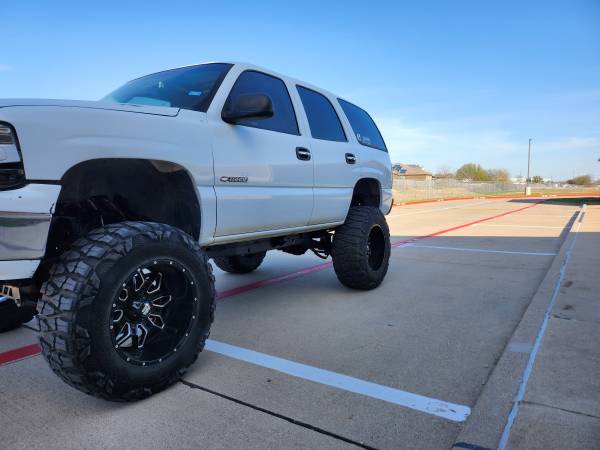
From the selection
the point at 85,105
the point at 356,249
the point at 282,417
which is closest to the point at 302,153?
the point at 356,249

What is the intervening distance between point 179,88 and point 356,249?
7.38 ft

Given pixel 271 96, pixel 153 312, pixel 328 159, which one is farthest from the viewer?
pixel 328 159

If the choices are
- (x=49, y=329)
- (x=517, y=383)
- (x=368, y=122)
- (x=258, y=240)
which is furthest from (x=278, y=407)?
(x=368, y=122)

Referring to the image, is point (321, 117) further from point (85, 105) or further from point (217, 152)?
point (85, 105)

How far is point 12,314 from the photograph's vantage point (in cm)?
334

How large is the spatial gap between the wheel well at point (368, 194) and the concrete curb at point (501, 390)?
2.02 metres

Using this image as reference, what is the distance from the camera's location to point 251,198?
122 inches

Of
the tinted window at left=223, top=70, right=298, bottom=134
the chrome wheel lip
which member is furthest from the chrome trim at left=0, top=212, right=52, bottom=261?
the tinted window at left=223, top=70, right=298, bottom=134

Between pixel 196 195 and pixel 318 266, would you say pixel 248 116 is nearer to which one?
pixel 196 195

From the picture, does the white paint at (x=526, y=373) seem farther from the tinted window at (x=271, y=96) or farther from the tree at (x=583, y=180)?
the tree at (x=583, y=180)

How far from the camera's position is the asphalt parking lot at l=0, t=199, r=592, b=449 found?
210cm

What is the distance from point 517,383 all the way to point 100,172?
2.67 m

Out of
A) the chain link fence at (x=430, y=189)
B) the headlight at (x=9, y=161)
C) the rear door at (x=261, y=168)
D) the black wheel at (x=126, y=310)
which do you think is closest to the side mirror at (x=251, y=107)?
the rear door at (x=261, y=168)

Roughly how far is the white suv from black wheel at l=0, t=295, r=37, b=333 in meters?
0.03
